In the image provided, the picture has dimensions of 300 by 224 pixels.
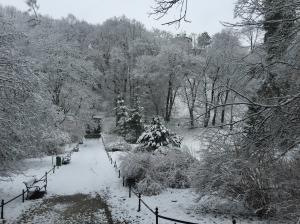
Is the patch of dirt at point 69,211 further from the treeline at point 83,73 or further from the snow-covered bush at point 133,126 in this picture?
the snow-covered bush at point 133,126

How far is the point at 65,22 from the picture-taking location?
6875cm

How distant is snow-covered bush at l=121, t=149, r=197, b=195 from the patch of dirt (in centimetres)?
237

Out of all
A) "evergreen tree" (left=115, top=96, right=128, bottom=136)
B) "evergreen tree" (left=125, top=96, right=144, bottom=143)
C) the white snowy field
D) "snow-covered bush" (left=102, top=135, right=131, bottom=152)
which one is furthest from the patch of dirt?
"evergreen tree" (left=115, top=96, right=128, bottom=136)

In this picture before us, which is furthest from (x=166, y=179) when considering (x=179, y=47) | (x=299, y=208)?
(x=179, y=47)

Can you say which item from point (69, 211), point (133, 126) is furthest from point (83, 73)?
point (69, 211)

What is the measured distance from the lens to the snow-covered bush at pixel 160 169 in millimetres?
→ 15501

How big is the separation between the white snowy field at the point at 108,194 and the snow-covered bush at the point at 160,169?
668 millimetres

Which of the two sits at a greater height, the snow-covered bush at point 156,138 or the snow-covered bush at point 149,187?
the snow-covered bush at point 156,138

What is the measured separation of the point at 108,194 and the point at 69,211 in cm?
313

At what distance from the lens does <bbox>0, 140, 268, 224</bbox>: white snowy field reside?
1136 cm

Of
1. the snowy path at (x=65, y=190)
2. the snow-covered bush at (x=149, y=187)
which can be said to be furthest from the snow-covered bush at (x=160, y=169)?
the snowy path at (x=65, y=190)

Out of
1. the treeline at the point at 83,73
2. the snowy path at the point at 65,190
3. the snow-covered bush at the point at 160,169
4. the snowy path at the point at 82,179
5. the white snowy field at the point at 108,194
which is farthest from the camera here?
the snowy path at the point at 82,179

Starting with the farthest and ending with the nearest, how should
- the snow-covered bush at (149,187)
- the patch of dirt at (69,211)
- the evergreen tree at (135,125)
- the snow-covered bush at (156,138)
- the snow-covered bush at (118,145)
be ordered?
the evergreen tree at (135,125) → the snow-covered bush at (118,145) → the snow-covered bush at (156,138) → the snow-covered bush at (149,187) → the patch of dirt at (69,211)

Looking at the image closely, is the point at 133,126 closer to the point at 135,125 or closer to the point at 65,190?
the point at 135,125
